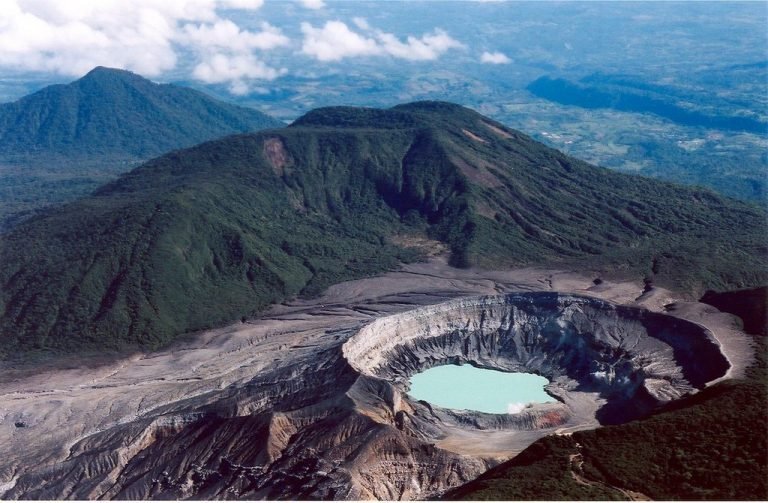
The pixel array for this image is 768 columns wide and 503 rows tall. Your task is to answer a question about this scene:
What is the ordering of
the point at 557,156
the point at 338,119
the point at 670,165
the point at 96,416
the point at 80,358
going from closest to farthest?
the point at 96,416
the point at 80,358
the point at 557,156
the point at 338,119
the point at 670,165

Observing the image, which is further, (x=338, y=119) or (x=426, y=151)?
(x=338, y=119)

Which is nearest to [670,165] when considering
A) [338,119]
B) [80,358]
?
[338,119]

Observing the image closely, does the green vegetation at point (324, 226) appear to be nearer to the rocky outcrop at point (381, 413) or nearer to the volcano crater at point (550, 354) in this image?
the volcano crater at point (550, 354)

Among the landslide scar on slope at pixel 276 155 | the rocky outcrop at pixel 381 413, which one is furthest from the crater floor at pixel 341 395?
the landslide scar on slope at pixel 276 155

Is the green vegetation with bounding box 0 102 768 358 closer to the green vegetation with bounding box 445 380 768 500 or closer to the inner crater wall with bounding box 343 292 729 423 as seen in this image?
the inner crater wall with bounding box 343 292 729 423

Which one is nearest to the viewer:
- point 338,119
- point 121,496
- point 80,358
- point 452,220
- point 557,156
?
point 121,496

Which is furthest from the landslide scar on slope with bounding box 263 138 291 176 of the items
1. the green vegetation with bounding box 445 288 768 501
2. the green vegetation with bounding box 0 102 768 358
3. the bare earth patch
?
the green vegetation with bounding box 445 288 768 501

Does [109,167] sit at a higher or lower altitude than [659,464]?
lower

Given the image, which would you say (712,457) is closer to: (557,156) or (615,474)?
(615,474)
